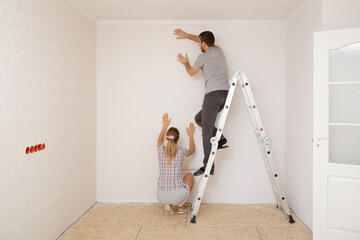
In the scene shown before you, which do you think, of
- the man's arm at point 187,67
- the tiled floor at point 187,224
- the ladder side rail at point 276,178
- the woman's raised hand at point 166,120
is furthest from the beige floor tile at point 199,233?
the man's arm at point 187,67

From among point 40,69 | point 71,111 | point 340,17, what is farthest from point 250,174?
point 40,69

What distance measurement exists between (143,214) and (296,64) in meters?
2.65

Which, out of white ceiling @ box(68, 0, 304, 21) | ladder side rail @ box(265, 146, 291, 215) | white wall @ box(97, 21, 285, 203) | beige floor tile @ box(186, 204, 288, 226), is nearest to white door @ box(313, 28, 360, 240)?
ladder side rail @ box(265, 146, 291, 215)

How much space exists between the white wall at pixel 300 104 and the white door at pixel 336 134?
40 cm

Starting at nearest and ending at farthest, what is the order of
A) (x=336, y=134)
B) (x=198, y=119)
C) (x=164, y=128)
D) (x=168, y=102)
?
(x=336, y=134)
(x=198, y=119)
(x=164, y=128)
(x=168, y=102)

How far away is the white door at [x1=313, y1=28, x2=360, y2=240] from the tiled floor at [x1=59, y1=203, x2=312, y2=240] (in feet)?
1.40

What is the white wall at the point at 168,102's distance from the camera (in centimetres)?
357

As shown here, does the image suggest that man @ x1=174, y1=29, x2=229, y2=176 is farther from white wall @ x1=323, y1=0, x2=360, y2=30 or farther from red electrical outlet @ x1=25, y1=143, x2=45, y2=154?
red electrical outlet @ x1=25, y1=143, x2=45, y2=154

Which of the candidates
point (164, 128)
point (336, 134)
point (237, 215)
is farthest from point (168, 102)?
point (336, 134)

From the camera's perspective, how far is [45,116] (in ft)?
8.09

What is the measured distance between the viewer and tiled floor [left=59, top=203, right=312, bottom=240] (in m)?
2.70

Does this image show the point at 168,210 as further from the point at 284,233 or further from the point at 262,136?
the point at 262,136

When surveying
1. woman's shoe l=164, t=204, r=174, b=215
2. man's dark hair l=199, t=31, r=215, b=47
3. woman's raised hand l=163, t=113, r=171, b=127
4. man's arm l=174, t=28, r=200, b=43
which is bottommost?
woman's shoe l=164, t=204, r=174, b=215

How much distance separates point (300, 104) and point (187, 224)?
6.30 feet
